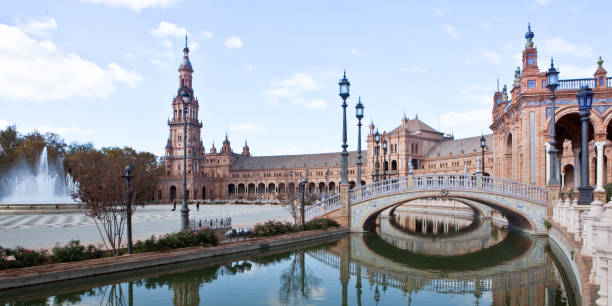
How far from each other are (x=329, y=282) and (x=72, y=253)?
7.57m

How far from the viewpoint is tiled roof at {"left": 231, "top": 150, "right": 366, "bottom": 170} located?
11188 cm

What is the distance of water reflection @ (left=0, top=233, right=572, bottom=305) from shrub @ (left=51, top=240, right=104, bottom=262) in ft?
2.81

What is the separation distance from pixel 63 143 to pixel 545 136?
251 ft

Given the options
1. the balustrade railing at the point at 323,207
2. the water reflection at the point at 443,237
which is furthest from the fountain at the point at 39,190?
the water reflection at the point at 443,237

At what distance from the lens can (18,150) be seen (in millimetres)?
60906

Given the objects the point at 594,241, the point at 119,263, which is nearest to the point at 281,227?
the point at 119,263

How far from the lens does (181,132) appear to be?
107 m

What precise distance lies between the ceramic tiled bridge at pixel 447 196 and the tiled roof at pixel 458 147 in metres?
62.9

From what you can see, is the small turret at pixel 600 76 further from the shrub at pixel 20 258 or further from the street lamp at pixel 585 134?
the shrub at pixel 20 258

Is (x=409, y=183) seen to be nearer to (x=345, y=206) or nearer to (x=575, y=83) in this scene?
(x=345, y=206)

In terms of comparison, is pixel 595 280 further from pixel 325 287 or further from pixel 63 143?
pixel 63 143

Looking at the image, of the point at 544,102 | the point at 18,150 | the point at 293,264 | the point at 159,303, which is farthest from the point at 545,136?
the point at 18,150

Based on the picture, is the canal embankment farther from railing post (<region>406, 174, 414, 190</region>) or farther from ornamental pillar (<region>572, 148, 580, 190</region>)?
ornamental pillar (<region>572, 148, 580, 190</region>)

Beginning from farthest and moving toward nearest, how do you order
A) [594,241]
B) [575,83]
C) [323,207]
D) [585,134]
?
[575,83] < [323,207] < [585,134] < [594,241]
